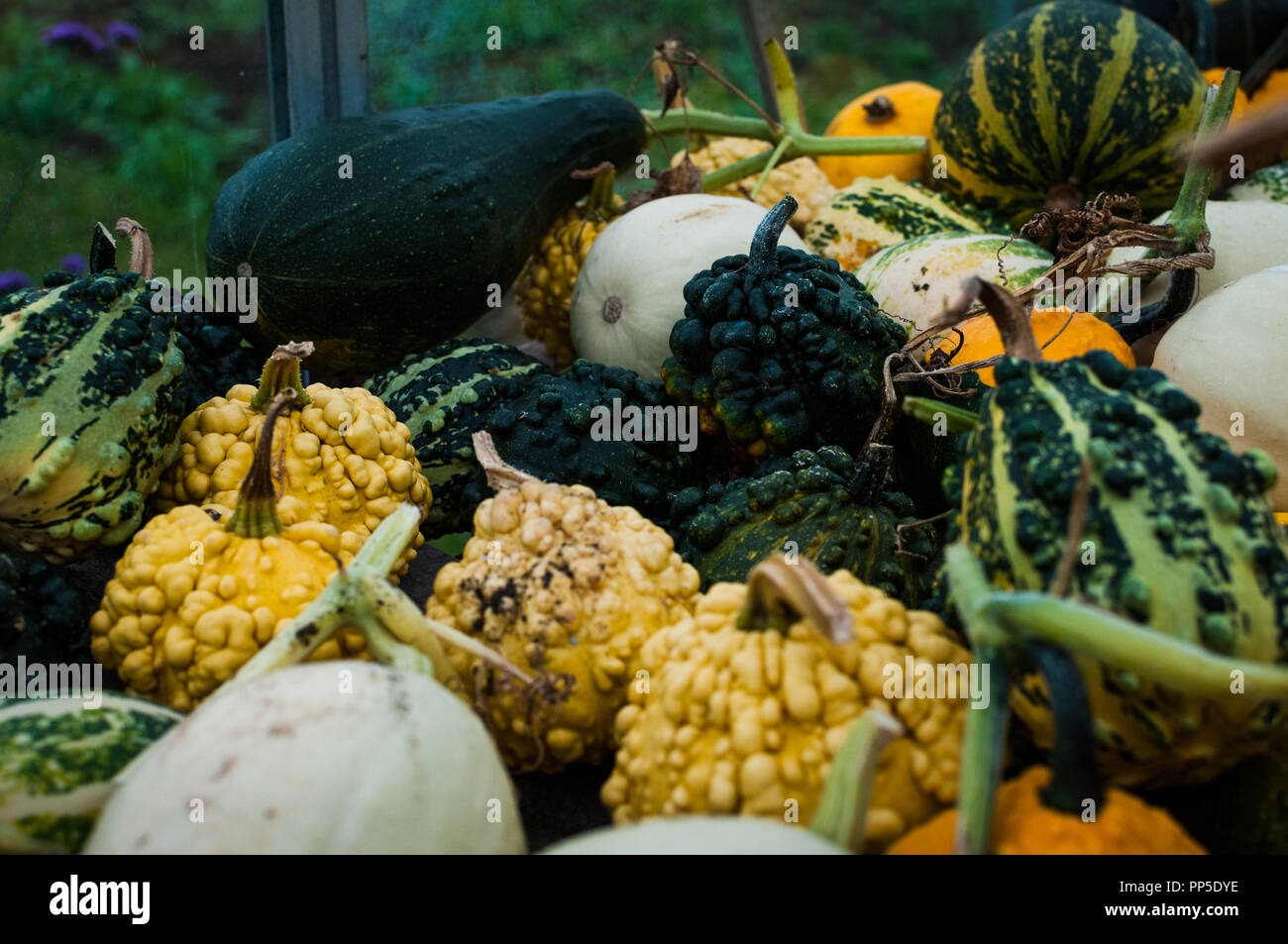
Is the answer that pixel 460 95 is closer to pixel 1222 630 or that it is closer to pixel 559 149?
pixel 559 149

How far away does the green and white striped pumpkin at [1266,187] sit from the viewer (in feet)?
9.71

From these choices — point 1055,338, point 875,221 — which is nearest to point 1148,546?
point 1055,338

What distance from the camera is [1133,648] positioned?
40.0 inches

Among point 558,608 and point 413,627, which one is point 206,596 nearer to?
point 413,627

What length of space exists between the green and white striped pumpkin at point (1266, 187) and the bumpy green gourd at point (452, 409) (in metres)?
2.16

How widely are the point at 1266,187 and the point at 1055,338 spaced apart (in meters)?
1.52

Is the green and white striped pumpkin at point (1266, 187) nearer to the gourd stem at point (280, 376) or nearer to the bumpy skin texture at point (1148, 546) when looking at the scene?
the bumpy skin texture at point (1148, 546)

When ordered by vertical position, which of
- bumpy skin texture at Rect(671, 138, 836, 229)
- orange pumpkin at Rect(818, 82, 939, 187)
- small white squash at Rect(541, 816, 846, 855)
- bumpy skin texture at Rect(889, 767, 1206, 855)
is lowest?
bumpy skin texture at Rect(889, 767, 1206, 855)

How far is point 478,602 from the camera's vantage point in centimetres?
158

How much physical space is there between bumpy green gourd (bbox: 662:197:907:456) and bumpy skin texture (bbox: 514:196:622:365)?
771 millimetres

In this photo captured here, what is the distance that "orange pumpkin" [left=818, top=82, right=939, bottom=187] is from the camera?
3576 millimetres

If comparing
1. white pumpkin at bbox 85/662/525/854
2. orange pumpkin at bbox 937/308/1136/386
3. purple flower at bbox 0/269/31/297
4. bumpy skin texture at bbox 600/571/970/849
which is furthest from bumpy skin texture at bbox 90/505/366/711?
purple flower at bbox 0/269/31/297

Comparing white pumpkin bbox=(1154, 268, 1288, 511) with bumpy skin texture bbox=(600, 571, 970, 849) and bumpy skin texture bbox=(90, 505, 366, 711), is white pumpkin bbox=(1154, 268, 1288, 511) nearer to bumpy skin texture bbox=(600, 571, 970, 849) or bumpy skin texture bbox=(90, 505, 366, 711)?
bumpy skin texture bbox=(600, 571, 970, 849)
